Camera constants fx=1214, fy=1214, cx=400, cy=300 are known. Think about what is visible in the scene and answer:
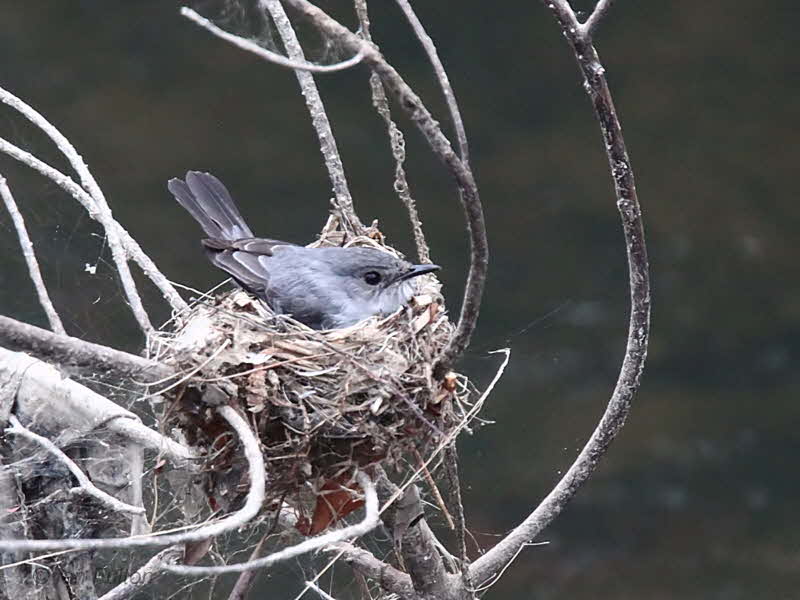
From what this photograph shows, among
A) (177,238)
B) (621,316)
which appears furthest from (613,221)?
(177,238)

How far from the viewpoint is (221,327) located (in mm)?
3430

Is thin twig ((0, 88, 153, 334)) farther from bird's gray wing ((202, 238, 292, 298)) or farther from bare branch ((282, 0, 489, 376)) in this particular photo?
bare branch ((282, 0, 489, 376))

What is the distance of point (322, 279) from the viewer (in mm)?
4102

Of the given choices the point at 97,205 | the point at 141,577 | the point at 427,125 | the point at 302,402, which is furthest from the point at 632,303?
the point at 97,205

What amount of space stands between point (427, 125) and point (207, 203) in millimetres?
2348

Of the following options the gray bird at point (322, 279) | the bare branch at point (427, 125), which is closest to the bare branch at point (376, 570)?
the gray bird at point (322, 279)

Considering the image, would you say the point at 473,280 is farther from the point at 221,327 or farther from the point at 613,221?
the point at 613,221

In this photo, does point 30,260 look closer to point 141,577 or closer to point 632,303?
point 141,577

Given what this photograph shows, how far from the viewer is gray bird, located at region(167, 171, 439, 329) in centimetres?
404

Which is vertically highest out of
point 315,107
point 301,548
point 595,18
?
point 595,18

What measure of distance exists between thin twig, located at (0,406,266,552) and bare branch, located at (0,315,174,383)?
30cm

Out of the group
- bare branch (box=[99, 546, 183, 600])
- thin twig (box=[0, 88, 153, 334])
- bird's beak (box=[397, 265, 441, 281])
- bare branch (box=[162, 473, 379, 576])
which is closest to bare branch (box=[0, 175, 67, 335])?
thin twig (box=[0, 88, 153, 334])

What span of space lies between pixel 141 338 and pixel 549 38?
319cm

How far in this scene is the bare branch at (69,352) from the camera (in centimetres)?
269
